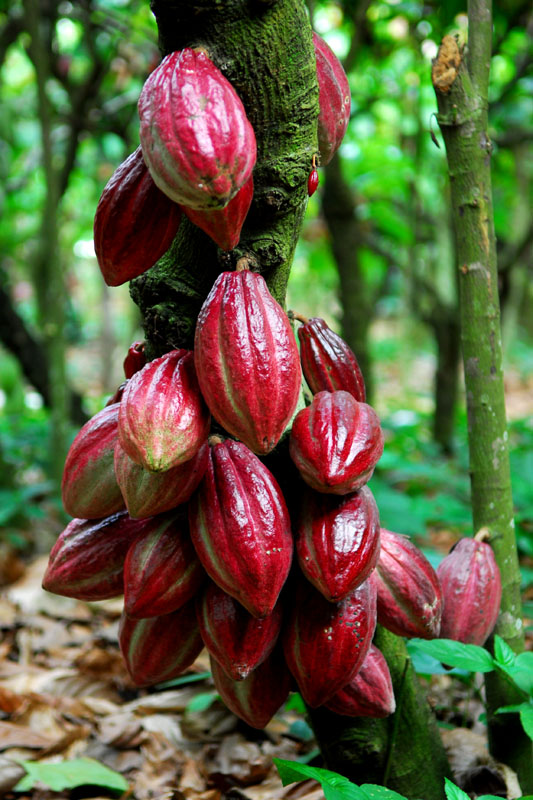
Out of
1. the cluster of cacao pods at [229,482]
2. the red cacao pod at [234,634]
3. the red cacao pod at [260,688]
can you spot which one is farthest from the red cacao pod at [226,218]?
the red cacao pod at [260,688]

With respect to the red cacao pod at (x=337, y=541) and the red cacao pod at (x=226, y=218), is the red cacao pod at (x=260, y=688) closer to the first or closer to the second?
the red cacao pod at (x=337, y=541)

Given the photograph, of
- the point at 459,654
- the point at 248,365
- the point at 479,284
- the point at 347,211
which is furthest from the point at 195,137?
the point at 347,211

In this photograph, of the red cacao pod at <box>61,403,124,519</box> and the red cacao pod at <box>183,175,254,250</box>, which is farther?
the red cacao pod at <box>61,403,124,519</box>

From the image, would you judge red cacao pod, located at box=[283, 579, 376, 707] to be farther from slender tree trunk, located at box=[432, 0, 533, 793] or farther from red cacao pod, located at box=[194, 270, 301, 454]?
slender tree trunk, located at box=[432, 0, 533, 793]

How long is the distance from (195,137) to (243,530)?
389 millimetres

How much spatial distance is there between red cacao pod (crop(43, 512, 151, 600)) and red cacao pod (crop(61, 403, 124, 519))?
3 centimetres

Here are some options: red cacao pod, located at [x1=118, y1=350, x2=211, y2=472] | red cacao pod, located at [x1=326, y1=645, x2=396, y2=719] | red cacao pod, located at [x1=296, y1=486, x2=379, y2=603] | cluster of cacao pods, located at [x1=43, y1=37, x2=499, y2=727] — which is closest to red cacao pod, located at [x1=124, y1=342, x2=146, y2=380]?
cluster of cacao pods, located at [x1=43, y1=37, x2=499, y2=727]

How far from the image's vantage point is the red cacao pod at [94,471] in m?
0.86

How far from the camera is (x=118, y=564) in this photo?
89 cm

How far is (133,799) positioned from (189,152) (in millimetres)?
1023

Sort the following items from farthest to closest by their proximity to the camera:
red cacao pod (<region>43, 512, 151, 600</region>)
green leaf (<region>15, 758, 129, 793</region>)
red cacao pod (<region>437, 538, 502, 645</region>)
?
1. green leaf (<region>15, 758, 129, 793</region>)
2. red cacao pod (<region>437, 538, 502, 645</region>)
3. red cacao pod (<region>43, 512, 151, 600</region>)

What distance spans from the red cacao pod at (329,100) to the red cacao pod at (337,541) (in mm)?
429

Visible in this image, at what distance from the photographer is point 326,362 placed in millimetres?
920

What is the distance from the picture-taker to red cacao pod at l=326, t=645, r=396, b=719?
35.0 inches
